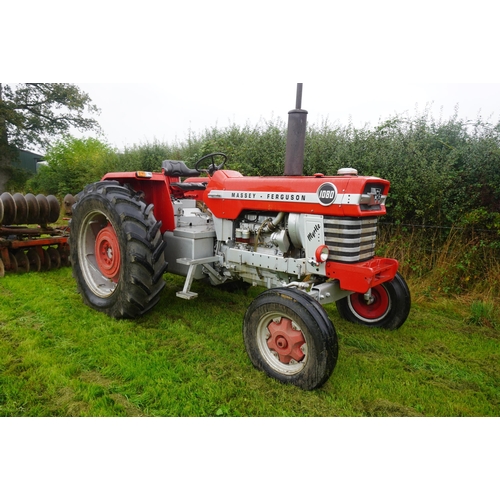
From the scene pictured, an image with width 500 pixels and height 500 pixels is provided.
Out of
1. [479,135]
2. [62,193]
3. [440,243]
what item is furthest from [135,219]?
[62,193]

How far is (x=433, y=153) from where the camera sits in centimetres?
516

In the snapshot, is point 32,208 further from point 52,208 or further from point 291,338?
point 291,338

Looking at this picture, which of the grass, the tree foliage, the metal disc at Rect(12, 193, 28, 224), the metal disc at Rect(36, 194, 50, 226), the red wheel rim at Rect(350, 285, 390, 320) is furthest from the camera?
the tree foliage

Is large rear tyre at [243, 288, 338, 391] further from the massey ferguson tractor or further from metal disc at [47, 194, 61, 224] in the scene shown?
metal disc at [47, 194, 61, 224]

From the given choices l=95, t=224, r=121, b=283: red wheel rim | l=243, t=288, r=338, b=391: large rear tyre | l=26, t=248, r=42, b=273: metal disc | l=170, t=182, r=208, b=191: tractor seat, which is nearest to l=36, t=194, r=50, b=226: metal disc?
l=26, t=248, r=42, b=273: metal disc

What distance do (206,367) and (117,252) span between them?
1574 millimetres

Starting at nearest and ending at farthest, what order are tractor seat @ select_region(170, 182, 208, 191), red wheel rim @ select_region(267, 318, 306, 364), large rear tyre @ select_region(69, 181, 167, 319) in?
red wheel rim @ select_region(267, 318, 306, 364), large rear tyre @ select_region(69, 181, 167, 319), tractor seat @ select_region(170, 182, 208, 191)

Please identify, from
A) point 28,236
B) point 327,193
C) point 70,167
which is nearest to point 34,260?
point 28,236

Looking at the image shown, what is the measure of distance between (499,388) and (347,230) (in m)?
1.57

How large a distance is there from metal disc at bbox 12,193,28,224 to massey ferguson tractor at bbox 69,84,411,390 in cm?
193

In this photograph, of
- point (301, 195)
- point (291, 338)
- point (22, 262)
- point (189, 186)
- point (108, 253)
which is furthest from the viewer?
point (22, 262)

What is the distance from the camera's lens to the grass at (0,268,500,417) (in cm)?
239

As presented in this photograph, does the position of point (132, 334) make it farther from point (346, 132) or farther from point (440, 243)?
point (346, 132)

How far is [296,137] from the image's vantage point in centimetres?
332
